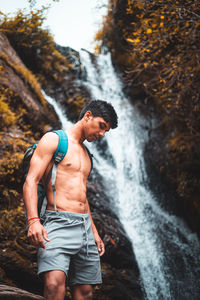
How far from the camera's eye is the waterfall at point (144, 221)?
4.78 m

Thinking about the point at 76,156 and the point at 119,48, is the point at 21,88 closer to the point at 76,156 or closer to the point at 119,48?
the point at 76,156

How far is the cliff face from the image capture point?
2984 mm

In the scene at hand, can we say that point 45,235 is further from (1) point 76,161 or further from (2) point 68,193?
(1) point 76,161

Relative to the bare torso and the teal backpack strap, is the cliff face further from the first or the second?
the teal backpack strap

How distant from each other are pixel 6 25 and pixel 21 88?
108 inches

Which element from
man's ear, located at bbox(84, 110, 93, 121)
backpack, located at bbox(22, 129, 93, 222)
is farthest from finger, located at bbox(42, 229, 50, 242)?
man's ear, located at bbox(84, 110, 93, 121)

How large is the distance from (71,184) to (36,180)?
1.17 feet

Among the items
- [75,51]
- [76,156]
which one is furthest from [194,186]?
[75,51]

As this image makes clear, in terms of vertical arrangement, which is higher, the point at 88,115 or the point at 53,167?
the point at 88,115

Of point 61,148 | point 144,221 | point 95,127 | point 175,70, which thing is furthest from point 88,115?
point 144,221

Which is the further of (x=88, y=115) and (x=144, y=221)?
(x=144, y=221)

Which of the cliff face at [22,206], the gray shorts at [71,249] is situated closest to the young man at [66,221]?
the gray shorts at [71,249]

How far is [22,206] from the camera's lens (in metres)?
3.62

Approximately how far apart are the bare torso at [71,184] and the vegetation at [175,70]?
3.57 m
